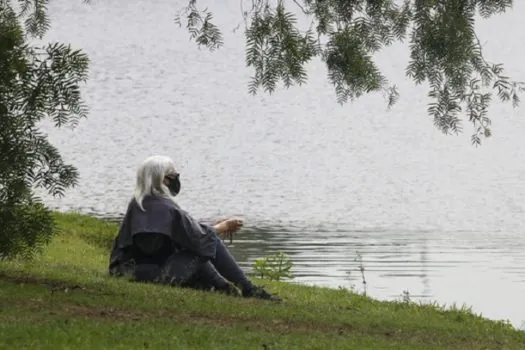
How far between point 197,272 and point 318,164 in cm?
3480

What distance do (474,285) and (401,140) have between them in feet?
99.6

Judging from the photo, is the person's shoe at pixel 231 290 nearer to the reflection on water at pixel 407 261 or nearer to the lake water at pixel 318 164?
the lake water at pixel 318 164

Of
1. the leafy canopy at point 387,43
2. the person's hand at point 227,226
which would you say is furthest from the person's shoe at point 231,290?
the leafy canopy at point 387,43

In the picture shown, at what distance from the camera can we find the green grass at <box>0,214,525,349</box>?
948 centimetres

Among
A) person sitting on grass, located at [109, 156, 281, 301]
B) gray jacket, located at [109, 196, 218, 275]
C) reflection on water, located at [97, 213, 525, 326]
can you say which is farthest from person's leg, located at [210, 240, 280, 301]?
reflection on water, located at [97, 213, 525, 326]

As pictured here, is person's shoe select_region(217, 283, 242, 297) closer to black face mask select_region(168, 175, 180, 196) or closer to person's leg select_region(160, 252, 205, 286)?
person's leg select_region(160, 252, 205, 286)

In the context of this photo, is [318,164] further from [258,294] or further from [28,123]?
[28,123]

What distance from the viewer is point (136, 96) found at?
209 ft

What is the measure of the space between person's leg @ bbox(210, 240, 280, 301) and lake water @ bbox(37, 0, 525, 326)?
3098mm

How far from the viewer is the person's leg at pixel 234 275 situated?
12766 mm

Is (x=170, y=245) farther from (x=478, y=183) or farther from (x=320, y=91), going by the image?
(x=320, y=91)

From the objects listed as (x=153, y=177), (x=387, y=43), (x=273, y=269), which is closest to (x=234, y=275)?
(x=153, y=177)

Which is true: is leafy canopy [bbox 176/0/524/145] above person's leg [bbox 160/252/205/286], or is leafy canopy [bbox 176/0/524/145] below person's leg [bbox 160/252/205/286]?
above

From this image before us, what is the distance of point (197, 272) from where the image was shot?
42.1ft
